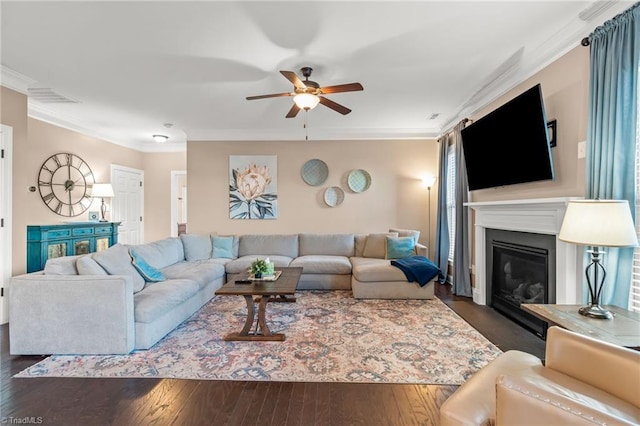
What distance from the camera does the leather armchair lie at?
2.42ft

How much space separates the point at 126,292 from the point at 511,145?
3891 mm

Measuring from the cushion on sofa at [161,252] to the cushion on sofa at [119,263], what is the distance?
0.57 m

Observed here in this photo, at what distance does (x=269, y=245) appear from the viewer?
5.18 meters

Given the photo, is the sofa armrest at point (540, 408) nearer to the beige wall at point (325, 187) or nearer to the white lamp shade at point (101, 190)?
the beige wall at point (325, 187)

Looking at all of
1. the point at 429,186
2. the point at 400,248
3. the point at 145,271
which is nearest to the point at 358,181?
the point at 429,186

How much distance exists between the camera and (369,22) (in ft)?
7.59

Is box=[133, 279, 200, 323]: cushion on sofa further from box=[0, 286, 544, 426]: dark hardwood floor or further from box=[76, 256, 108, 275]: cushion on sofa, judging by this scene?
box=[0, 286, 544, 426]: dark hardwood floor

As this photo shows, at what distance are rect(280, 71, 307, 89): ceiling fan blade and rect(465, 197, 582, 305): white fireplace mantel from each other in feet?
7.74

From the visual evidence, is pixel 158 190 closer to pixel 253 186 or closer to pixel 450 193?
pixel 253 186

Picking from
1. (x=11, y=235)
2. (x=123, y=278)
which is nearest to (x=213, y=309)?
(x=123, y=278)

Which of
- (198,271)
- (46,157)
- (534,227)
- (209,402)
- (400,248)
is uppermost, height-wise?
(46,157)

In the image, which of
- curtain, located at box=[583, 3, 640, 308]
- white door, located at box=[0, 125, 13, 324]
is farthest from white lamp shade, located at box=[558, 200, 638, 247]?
white door, located at box=[0, 125, 13, 324]

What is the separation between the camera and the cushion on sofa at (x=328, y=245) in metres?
5.14

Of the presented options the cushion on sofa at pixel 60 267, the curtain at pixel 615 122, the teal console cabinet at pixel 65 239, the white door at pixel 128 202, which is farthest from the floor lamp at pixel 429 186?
the white door at pixel 128 202
